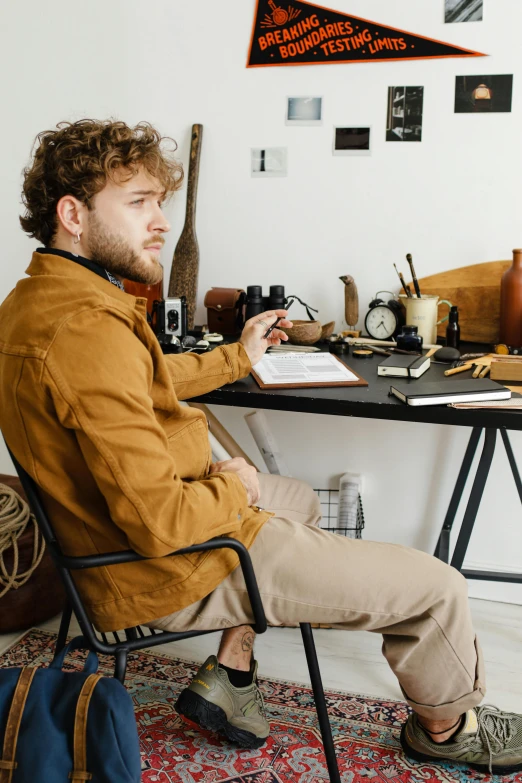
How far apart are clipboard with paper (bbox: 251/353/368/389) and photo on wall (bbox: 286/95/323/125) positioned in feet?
2.77

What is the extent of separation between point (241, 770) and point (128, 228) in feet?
4.18

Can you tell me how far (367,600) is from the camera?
1411 mm

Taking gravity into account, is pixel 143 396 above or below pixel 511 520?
above

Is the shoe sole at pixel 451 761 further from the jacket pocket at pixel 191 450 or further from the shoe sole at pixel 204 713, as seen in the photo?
the jacket pocket at pixel 191 450

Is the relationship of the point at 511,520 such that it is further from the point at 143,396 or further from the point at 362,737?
the point at 143,396

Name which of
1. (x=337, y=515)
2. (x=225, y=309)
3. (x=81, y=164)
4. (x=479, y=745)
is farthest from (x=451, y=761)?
(x=81, y=164)

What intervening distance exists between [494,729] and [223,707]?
637 millimetres

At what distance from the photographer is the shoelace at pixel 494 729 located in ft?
5.50

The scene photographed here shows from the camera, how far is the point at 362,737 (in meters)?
1.83

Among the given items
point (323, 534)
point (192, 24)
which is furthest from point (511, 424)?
point (192, 24)

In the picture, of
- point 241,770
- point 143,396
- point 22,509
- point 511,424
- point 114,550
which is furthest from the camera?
point 22,509

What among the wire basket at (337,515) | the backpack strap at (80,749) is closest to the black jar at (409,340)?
the wire basket at (337,515)

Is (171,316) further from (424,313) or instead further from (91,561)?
(91,561)

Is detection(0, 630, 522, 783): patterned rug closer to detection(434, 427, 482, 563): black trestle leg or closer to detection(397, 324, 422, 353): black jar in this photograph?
detection(434, 427, 482, 563): black trestle leg
